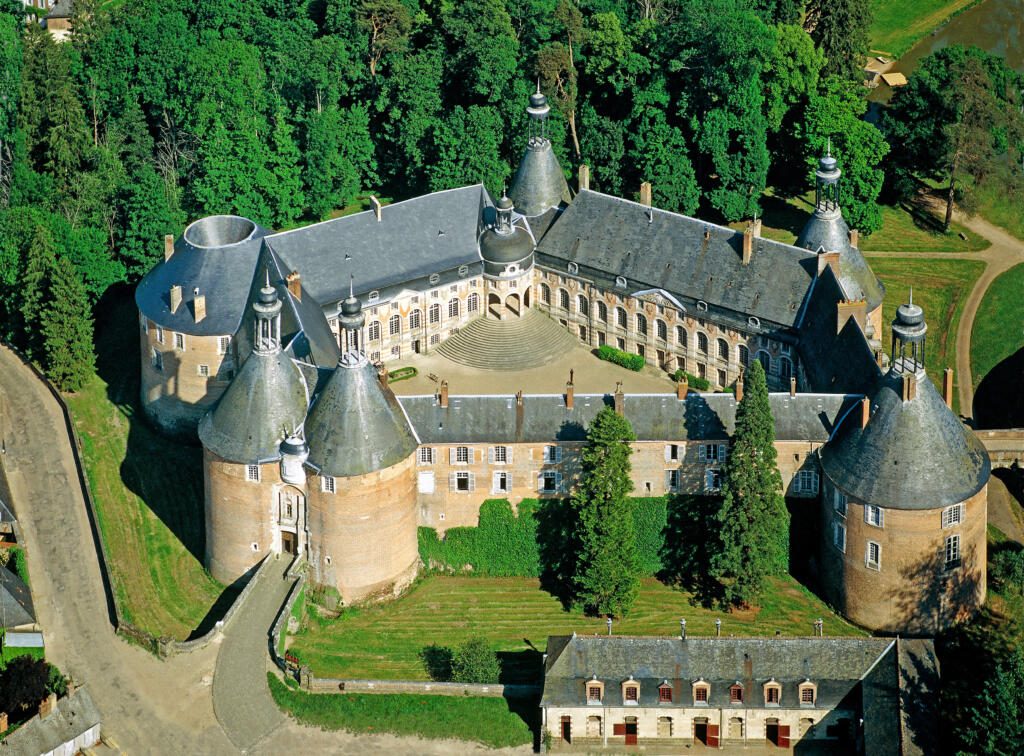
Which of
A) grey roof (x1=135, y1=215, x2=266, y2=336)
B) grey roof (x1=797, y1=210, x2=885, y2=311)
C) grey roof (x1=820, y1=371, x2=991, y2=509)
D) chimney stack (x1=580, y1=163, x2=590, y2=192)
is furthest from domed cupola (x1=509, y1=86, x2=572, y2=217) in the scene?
grey roof (x1=820, y1=371, x2=991, y2=509)

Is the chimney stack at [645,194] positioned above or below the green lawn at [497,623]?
above

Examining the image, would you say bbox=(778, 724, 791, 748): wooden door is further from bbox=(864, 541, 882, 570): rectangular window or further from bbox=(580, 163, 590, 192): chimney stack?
bbox=(580, 163, 590, 192): chimney stack

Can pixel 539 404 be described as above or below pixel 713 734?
above

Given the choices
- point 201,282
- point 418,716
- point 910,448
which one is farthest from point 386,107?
point 418,716

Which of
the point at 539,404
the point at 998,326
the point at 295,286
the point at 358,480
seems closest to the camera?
the point at 358,480

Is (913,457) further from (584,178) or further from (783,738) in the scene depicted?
(584,178)

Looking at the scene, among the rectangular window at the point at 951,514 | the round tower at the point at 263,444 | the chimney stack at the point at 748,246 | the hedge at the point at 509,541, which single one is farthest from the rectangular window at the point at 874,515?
the round tower at the point at 263,444

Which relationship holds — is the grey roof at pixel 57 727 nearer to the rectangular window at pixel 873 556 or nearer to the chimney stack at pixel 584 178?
the rectangular window at pixel 873 556
